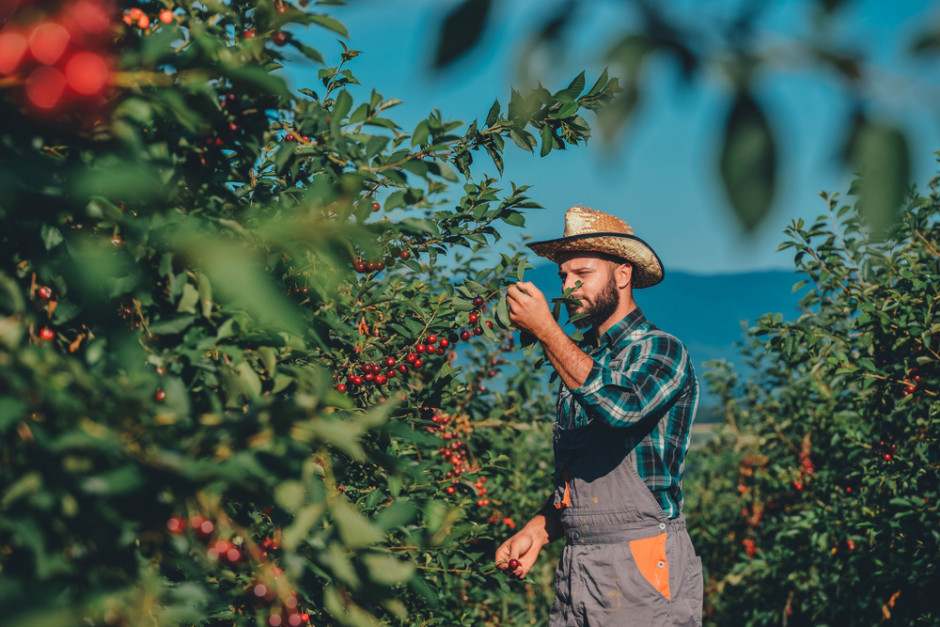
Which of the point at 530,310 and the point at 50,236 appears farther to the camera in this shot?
the point at 530,310

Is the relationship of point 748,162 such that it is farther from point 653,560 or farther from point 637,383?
point 653,560

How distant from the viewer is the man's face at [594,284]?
9.87ft

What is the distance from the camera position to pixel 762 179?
0.53 metres

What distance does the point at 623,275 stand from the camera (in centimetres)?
317

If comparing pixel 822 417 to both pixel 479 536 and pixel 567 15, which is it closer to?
pixel 479 536

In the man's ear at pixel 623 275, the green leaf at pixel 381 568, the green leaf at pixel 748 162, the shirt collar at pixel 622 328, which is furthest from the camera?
the man's ear at pixel 623 275

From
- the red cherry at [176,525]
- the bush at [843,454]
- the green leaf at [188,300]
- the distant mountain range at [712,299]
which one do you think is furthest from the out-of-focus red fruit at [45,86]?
the distant mountain range at [712,299]

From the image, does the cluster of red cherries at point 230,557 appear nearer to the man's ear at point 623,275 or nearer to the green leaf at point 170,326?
the green leaf at point 170,326

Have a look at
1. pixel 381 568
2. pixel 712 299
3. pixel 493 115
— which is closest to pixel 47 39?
pixel 381 568

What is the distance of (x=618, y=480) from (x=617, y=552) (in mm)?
257

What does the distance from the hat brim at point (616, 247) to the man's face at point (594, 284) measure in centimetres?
6

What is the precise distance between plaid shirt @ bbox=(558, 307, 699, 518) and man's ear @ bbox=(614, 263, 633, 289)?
0.33 m

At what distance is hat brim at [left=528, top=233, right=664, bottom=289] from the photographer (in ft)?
10.4

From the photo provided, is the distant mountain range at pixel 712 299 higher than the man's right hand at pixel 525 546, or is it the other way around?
the distant mountain range at pixel 712 299
